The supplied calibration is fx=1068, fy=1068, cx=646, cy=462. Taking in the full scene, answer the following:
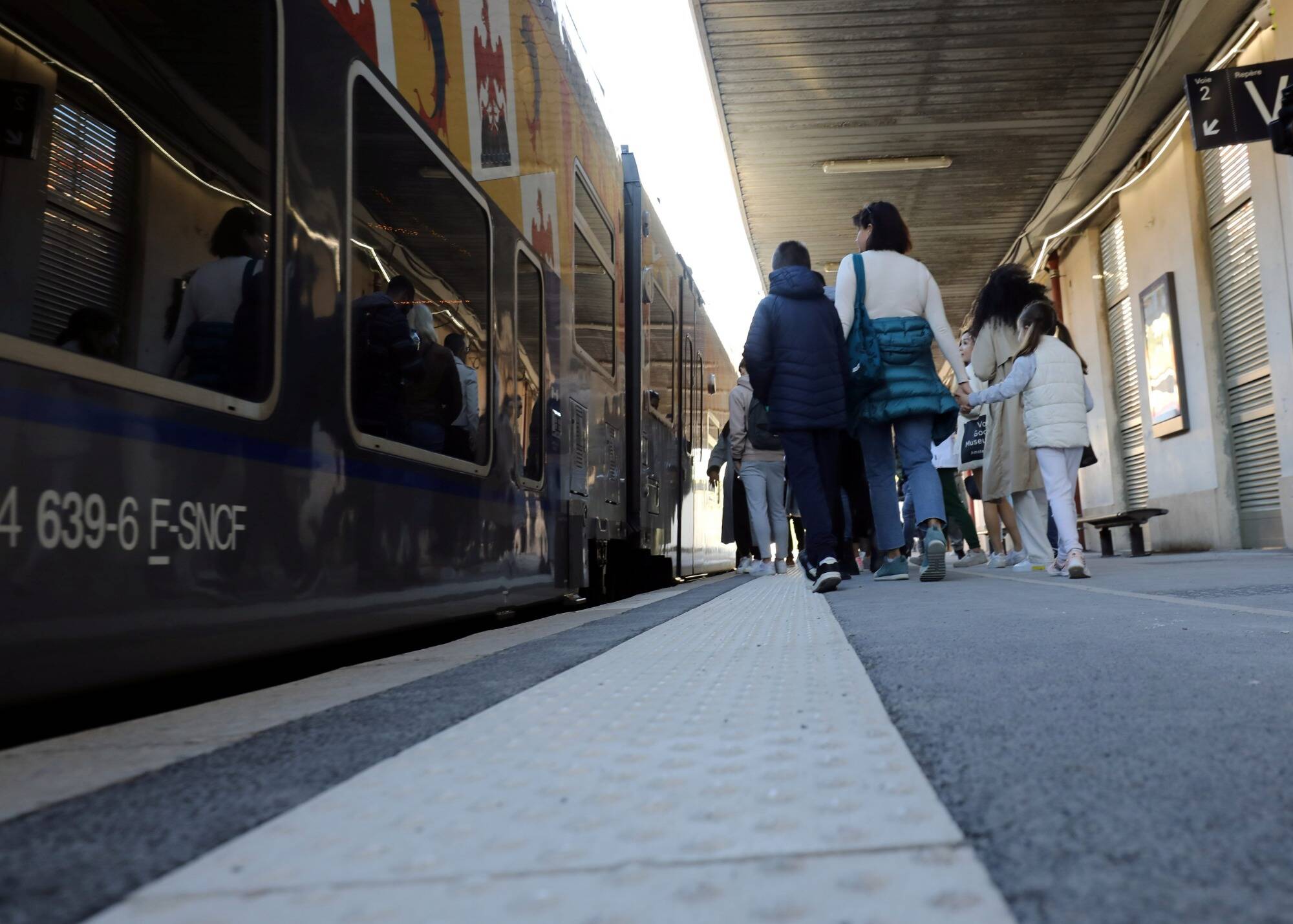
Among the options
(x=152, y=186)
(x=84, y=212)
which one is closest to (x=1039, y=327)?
(x=152, y=186)

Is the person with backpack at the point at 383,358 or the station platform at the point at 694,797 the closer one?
the station platform at the point at 694,797

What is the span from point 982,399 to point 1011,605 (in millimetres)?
2499

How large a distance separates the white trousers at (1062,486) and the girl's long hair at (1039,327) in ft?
1.72

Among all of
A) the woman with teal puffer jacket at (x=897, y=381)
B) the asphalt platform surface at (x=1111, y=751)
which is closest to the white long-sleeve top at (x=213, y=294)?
the asphalt platform surface at (x=1111, y=751)

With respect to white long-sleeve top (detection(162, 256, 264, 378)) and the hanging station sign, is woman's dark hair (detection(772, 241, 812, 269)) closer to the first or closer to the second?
white long-sleeve top (detection(162, 256, 264, 378))

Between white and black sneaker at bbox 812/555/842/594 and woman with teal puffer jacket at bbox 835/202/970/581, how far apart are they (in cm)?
68

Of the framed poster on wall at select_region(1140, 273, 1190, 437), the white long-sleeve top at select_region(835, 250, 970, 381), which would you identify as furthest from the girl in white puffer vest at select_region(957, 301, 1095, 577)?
the framed poster on wall at select_region(1140, 273, 1190, 437)

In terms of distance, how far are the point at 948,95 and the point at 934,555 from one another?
8.34 meters

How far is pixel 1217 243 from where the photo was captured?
11.3m

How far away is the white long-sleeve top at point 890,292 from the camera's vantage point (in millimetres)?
5891

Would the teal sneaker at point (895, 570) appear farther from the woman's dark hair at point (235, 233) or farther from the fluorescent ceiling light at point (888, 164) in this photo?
the fluorescent ceiling light at point (888, 164)

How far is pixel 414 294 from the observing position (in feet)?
13.3

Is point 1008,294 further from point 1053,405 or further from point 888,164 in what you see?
point 888,164

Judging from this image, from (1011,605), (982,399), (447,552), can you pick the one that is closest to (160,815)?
(447,552)
